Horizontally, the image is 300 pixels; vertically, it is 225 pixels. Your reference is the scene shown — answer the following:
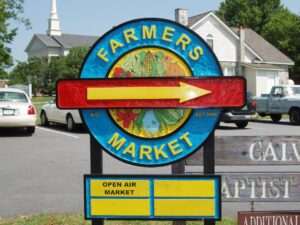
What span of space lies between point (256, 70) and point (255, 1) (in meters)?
34.3

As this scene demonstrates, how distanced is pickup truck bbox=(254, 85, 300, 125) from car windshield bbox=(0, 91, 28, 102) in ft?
38.5

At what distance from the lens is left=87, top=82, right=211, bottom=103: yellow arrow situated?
315 centimetres

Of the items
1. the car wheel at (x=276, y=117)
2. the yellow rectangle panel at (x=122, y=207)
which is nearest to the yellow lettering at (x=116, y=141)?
the yellow rectangle panel at (x=122, y=207)

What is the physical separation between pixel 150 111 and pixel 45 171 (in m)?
6.07

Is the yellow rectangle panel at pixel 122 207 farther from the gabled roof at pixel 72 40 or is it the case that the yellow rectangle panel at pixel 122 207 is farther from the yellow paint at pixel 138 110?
the gabled roof at pixel 72 40

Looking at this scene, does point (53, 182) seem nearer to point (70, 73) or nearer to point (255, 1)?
point (70, 73)

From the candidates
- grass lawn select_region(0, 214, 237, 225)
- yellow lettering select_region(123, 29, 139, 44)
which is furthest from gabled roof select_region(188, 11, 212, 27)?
yellow lettering select_region(123, 29, 139, 44)

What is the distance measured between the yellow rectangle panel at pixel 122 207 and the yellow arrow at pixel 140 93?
0.72 meters

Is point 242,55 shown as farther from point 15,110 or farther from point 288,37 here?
point 15,110

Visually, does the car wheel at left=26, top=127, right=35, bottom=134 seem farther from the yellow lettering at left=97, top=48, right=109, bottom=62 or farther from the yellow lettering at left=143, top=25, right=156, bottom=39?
the yellow lettering at left=143, top=25, right=156, bottom=39

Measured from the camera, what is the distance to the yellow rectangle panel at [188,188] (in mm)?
3227

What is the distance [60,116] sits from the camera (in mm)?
18047

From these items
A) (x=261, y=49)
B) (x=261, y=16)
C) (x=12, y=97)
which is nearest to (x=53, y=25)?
(x=261, y=16)

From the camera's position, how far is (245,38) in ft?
150
